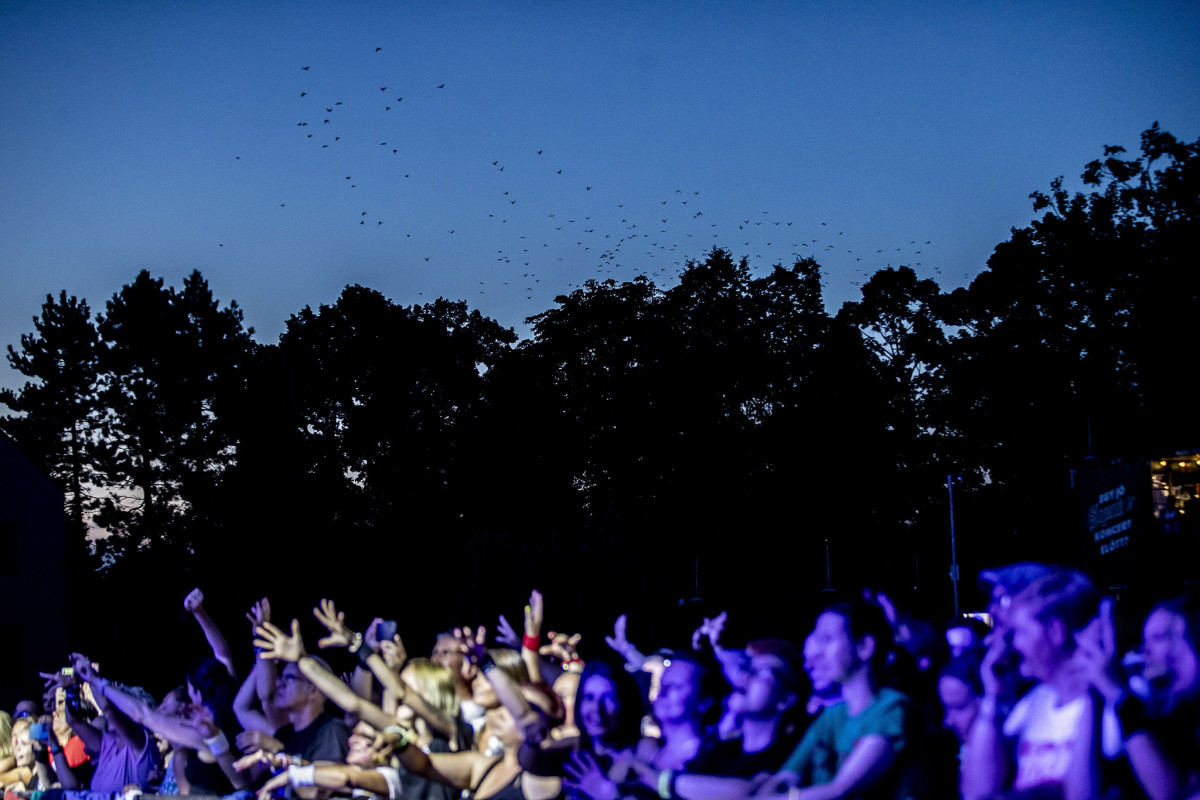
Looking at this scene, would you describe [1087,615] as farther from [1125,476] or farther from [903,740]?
[1125,476]

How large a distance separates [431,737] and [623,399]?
1430 inches

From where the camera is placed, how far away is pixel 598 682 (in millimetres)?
4707

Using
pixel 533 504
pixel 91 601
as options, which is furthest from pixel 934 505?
pixel 91 601

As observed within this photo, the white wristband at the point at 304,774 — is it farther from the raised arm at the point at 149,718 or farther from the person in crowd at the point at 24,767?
the person in crowd at the point at 24,767

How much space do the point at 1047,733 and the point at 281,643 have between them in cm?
367

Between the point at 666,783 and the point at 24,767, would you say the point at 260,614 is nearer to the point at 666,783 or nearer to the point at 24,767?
the point at 666,783

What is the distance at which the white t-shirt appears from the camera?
11.7 ft

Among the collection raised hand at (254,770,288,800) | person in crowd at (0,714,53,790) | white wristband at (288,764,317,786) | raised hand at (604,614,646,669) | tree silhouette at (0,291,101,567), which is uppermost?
tree silhouette at (0,291,101,567)

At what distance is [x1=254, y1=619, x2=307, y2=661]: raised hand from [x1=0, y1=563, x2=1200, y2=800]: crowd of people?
0.02 m

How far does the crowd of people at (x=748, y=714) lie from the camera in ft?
11.8

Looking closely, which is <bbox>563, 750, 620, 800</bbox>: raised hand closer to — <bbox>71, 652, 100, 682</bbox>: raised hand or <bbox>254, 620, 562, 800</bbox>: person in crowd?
<bbox>254, 620, 562, 800</bbox>: person in crowd

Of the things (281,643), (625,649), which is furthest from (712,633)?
(281,643)

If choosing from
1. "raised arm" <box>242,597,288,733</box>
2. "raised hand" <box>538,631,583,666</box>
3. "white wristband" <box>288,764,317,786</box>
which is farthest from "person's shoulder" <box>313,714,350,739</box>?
"raised hand" <box>538,631,583,666</box>

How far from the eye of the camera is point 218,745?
6.56 meters
